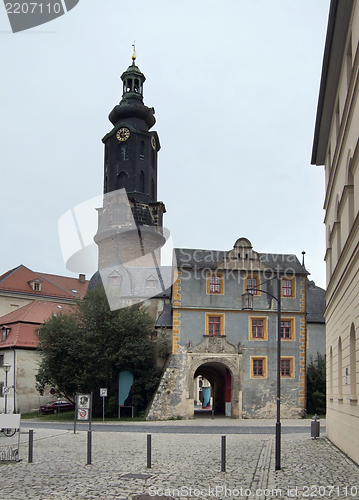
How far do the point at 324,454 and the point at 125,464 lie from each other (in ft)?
19.8

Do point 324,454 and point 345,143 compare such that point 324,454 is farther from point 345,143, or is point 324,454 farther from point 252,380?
point 252,380

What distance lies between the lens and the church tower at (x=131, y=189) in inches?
2461

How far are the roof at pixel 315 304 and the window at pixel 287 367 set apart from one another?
30.3 ft

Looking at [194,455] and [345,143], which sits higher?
[345,143]

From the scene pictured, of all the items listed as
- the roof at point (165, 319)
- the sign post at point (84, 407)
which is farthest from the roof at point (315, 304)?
the sign post at point (84, 407)

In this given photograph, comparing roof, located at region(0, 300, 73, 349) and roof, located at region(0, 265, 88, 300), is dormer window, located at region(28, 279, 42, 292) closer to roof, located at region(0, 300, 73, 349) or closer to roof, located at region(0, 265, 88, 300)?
roof, located at region(0, 265, 88, 300)

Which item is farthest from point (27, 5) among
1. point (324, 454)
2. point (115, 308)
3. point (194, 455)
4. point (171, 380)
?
point (115, 308)

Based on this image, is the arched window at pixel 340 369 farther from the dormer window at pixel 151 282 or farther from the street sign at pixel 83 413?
the dormer window at pixel 151 282

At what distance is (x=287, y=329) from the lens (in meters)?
39.9

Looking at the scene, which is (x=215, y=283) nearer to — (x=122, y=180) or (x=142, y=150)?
(x=122, y=180)

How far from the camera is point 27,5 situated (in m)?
10.1

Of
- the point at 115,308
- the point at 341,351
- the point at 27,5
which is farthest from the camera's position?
the point at 115,308

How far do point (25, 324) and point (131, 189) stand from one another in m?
20.5

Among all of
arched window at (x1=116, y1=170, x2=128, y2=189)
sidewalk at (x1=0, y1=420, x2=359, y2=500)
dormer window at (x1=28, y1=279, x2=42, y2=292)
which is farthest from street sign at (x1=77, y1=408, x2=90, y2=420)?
dormer window at (x1=28, y1=279, x2=42, y2=292)
